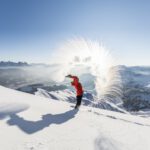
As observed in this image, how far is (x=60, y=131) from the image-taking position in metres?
11.7

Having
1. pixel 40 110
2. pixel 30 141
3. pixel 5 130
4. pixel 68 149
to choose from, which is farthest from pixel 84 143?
pixel 40 110

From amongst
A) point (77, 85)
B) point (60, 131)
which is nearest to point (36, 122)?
point (60, 131)

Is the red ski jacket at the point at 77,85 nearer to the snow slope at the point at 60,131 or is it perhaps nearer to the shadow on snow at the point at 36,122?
the snow slope at the point at 60,131

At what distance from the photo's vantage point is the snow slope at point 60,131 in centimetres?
1008

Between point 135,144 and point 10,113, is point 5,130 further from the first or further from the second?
point 135,144

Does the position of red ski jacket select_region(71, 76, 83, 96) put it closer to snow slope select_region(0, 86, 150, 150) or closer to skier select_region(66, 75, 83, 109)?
skier select_region(66, 75, 83, 109)

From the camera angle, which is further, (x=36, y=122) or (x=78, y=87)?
(x=78, y=87)

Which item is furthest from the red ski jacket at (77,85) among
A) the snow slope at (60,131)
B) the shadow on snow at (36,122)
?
the shadow on snow at (36,122)

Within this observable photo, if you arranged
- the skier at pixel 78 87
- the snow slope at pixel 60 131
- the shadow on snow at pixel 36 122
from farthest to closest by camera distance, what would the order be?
the skier at pixel 78 87, the shadow on snow at pixel 36 122, the snow slope at pixel 60 131

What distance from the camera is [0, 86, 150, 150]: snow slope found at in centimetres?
1008

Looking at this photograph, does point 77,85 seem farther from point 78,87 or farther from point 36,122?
point 36,122

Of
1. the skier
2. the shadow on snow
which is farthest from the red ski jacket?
the shadow on snow

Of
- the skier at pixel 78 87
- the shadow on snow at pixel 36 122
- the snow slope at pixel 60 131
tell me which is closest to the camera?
the snow slope at pixel 60 131

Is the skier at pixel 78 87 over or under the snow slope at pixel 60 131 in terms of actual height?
over
